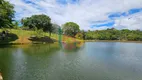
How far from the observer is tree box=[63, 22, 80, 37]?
115 m

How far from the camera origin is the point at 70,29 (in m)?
114

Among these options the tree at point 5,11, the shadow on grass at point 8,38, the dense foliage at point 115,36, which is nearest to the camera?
the tree at point 5,11

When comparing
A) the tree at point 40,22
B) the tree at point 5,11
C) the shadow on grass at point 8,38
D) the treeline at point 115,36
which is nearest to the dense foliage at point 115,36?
the treeline at point 115,36

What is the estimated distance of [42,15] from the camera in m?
79.8

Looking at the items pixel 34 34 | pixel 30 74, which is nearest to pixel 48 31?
pixel 34 34

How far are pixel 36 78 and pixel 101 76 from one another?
711 centimetres

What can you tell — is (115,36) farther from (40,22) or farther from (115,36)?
(40,22)

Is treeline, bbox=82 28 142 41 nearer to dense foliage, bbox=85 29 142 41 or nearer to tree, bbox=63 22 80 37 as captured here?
dense foliage, bbox=85 29 142 41

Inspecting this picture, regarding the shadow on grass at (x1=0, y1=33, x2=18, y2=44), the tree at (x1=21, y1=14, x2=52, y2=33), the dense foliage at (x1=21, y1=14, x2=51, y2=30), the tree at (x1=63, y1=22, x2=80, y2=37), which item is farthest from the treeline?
the shadow on grass at (x1=0, y1=33, x2=18, y2=44)

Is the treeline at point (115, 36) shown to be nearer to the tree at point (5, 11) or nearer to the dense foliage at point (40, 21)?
Answer: the dense foliage at point (40, 21)

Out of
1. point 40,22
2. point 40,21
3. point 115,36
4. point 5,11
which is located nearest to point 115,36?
point 115,36

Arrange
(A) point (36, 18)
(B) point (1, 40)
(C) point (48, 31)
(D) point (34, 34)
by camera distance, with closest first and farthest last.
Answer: (B) point (1, 40) → (D) point (34, 34) → (A) point (36, 18) → (C) point (48, 31)

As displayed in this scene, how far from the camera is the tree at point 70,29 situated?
376ft

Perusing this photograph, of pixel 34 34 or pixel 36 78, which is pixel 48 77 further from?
pixel 34 34
